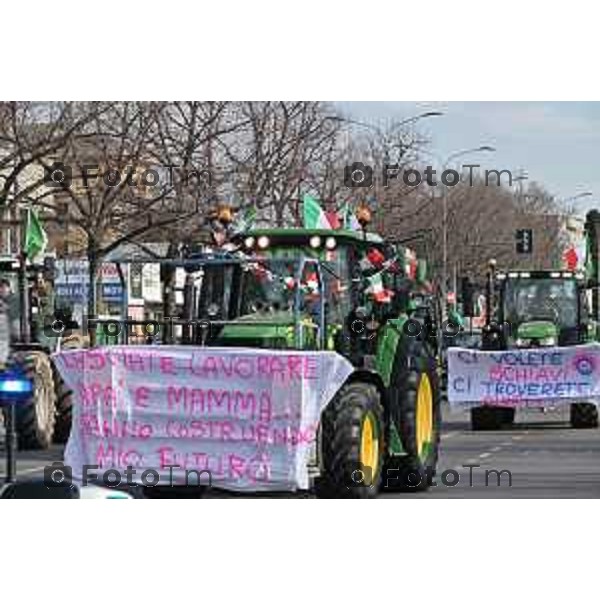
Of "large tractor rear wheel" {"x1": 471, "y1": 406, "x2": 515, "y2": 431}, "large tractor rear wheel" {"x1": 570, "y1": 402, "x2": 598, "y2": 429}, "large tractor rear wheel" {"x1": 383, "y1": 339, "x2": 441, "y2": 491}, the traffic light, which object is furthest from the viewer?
"large tractor rear wheel" {"x1": 570, "y1": 402, "x2": 598, "y2": 429}

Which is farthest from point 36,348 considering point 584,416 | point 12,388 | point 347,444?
point 12,388

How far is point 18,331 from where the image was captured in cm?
2308

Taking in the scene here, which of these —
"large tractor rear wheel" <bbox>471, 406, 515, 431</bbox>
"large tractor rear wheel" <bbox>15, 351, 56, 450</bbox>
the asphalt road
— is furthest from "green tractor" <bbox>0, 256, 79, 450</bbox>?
"large tractor rear wheel" <bbox>471, 406, 515, 431</bbox>

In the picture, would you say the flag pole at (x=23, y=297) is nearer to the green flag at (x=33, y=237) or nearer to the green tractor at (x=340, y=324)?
the green flag at (x=33, y=237)

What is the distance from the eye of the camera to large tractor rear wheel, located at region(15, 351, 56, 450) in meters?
21.3

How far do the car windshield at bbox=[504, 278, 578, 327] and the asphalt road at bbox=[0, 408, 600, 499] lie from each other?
174cm

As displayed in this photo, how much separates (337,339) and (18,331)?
904 centimetres

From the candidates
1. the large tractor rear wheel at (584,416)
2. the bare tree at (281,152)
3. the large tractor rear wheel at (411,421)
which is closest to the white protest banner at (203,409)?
the large tractor rear wheel at (411,421)

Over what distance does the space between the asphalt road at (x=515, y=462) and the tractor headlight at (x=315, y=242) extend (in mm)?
2190

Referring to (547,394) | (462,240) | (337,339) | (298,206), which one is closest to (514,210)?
(462,240)

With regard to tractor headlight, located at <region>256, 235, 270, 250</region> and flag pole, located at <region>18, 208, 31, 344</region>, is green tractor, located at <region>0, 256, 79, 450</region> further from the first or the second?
tractor headlight, located at <region>256, 235, 270, 250</region>

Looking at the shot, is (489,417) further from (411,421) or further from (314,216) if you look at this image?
(411,421)

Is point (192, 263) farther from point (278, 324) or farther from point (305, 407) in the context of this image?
point (305, 407)

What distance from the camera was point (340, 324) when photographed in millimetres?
15016
